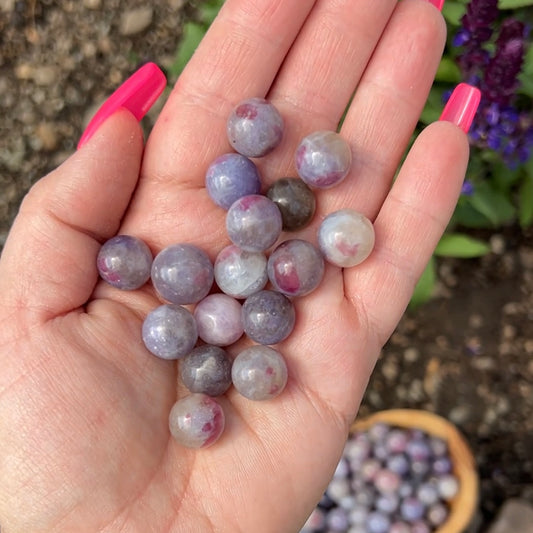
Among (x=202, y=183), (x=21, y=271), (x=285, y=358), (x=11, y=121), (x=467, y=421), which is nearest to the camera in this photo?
(x=21, y=271)

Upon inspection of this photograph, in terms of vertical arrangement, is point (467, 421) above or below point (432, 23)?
below

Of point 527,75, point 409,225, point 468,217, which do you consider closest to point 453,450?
point 468,217

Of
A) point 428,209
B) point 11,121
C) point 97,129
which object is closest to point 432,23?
point 428,209

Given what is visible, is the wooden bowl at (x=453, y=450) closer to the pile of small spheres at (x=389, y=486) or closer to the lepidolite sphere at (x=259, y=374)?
the pile of small spheres at (x=389, y=486)

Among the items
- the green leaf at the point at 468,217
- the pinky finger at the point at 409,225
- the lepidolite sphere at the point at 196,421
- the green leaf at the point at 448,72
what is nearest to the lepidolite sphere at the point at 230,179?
the pinky finger at the point at 409,225

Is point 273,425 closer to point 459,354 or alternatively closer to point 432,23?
point 432,23

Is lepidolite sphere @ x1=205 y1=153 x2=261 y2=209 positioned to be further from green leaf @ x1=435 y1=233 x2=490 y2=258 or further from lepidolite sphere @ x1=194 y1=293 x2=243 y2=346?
green leaf @ x1=435 y1=233 x2=490 y2=258
